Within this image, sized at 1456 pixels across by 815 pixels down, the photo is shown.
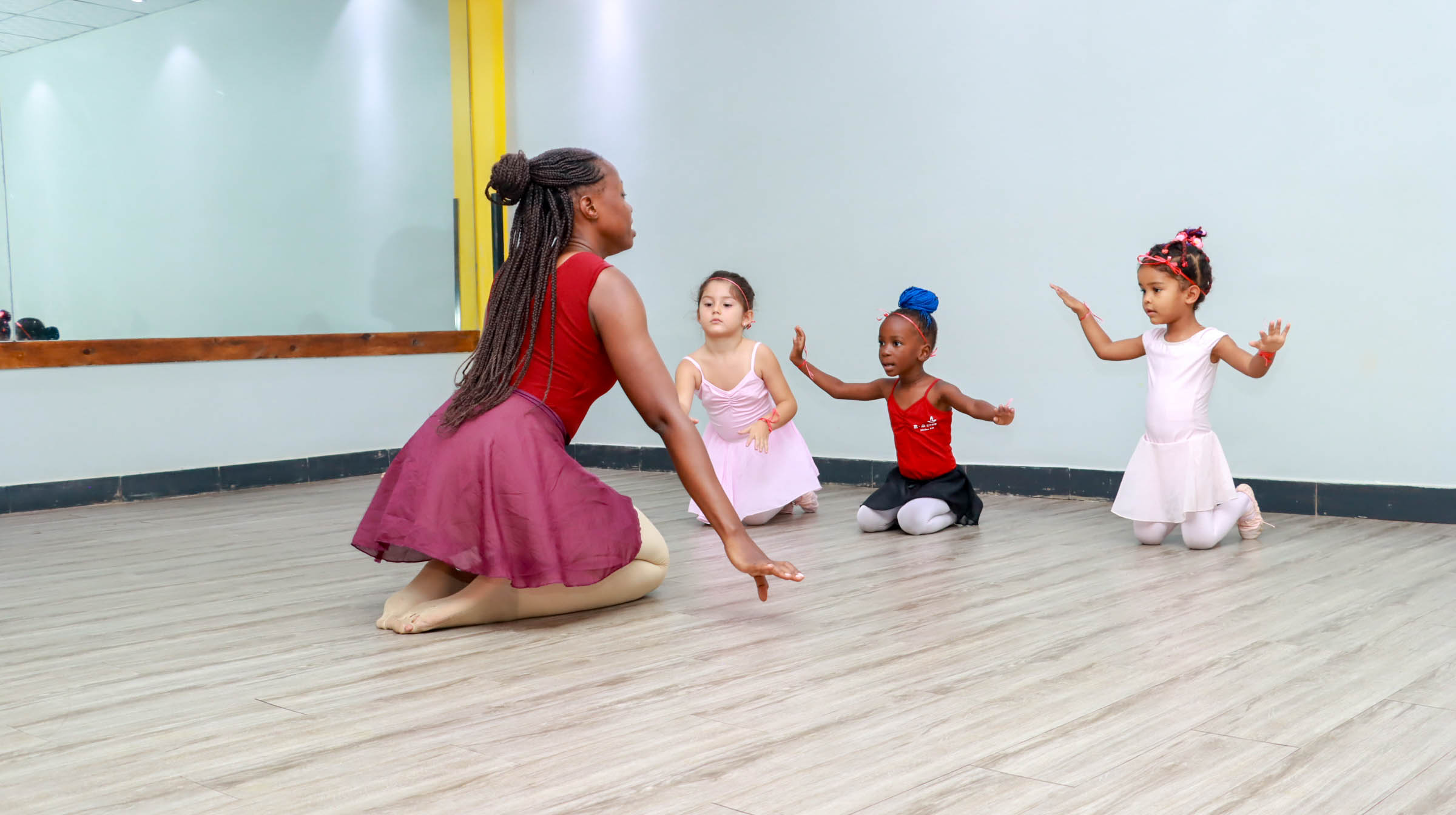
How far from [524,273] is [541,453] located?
0.39 metres

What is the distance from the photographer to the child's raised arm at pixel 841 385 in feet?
12.8

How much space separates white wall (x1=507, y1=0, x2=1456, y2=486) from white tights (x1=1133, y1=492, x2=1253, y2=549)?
75 cm

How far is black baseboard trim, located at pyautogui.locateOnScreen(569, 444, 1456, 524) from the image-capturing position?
3668 mm

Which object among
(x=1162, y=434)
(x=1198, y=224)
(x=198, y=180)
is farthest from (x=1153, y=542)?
(x=198, y=180)

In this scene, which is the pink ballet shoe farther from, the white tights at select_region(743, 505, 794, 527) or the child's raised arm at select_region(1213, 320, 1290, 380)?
the white tights at select_region(743, 505, 794, 527)

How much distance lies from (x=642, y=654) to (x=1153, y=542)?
1.81 meters

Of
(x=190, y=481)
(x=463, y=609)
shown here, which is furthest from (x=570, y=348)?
(x=190, y=481)

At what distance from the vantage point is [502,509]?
7.59ft

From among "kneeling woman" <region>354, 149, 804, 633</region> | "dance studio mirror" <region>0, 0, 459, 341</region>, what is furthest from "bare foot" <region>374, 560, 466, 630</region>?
"dance studio mirror" <region>0, 0, 459, 341</region>

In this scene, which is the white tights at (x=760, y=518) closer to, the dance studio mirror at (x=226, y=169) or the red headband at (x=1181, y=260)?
the red headband at (x=1181, y=260)

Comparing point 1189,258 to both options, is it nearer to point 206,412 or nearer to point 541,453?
point 541,453

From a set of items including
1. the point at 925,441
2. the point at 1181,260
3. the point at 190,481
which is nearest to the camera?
the point at 1181,260

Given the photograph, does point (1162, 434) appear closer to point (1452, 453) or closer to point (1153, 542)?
point (1153, 542)

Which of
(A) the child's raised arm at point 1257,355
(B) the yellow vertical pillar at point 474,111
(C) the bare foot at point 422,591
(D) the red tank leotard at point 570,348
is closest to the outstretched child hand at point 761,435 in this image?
(D) the red tank leotard at point 570,348
